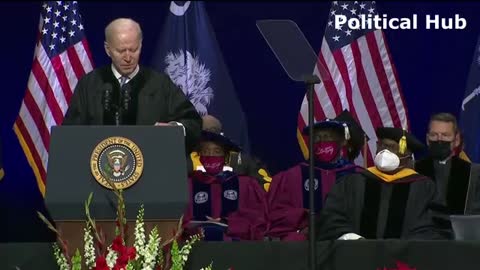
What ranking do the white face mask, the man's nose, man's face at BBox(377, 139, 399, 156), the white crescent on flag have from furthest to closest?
the white crescent on flag < man's face at BBox(377, 139, 399, 156) < the white face mask < the man's nose

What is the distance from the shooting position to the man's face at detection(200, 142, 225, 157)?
29.0ft

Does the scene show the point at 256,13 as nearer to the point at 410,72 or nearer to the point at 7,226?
the point at 410,72

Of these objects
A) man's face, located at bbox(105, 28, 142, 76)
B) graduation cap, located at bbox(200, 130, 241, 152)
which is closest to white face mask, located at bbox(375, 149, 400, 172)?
graduation cap, located at bbox(200, 130, 241, 152)

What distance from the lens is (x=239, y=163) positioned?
30.9 ft

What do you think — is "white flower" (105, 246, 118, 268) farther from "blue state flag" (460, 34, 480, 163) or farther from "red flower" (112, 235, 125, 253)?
"blue state flag" (460, 34, 480, 163)

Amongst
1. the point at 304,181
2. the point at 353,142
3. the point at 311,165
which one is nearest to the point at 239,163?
the point at 304,181

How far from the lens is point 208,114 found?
35.5 feet

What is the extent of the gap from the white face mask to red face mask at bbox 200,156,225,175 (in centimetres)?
155

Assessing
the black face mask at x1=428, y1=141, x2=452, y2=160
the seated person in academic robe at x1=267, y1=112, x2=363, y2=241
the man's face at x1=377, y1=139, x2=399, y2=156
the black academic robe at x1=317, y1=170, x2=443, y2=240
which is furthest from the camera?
the black face mask at x1=428, y1=141, x2=452, y2=160

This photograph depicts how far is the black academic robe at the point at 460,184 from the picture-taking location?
8.73 meters

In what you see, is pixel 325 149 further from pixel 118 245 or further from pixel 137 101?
pixel 118 245

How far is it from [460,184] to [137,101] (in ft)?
9.63

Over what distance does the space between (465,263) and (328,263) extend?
0.67 meters

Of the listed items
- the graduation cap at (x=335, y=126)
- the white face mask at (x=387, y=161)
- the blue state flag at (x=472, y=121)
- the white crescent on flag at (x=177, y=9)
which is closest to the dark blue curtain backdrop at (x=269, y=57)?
the white crescent on flag at (x=177, y=9)
